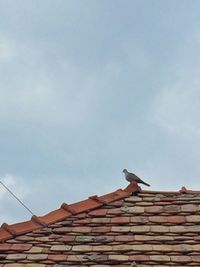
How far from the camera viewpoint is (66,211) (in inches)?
203

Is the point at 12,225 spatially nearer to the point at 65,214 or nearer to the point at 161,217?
the point at 65,214

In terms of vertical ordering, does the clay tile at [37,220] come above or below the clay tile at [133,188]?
below

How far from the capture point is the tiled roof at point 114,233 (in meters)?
4.32

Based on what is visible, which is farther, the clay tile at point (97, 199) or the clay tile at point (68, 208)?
the clay tile at point (97, 199)

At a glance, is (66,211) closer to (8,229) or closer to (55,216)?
(55,216)

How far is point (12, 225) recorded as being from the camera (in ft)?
16.2

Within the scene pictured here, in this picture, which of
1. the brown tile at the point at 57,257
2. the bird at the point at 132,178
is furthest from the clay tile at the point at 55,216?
the bird at the point at 132,178

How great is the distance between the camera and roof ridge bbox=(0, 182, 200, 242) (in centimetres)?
487

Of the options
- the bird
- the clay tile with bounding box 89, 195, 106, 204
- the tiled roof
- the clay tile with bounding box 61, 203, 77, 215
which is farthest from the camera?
the bird

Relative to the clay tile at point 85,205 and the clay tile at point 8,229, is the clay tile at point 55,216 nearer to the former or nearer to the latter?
the clay tile at point 85,205

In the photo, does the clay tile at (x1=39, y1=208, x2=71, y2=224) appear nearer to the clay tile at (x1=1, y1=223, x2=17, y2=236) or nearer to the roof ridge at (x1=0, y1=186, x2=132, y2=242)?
the roof ridge at (x1=0, y1=186, x2=132, y2=242)

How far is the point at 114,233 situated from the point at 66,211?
0.69 m

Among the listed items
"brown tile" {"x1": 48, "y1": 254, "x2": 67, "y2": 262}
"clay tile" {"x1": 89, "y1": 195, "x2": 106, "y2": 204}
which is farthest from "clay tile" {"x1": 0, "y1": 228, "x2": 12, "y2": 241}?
"clay tile" {"x1": 89, "y1": 195, "x2": 106, "y2": 204}

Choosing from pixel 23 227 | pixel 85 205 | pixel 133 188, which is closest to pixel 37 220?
pixel 23 227
